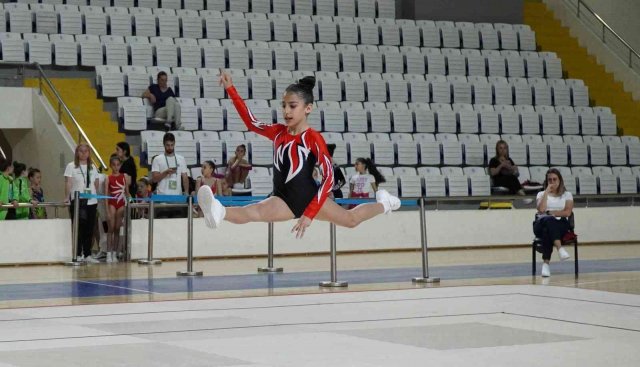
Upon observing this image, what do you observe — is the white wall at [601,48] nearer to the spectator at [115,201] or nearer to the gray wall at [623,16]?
the gray wall at [623,16]

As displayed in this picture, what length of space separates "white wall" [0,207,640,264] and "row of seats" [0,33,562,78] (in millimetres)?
4992

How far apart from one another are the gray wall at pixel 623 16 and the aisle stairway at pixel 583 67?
3.61ft

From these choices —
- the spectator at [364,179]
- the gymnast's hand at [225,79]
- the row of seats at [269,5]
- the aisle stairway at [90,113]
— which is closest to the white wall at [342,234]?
the spectator at [364,179]

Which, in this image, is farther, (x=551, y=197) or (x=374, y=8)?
(x=374, y=8)

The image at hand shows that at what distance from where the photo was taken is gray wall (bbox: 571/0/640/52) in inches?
1158

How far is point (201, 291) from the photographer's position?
40.8 ft

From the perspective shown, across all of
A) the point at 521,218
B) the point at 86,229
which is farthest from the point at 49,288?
the point at 521,218

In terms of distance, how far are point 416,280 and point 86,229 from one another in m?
6.21

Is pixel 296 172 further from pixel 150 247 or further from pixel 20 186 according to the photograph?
pixel 20 186

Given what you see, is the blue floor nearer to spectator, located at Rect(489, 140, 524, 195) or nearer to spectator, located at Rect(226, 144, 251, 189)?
spectator, located at Rect(226, 144, 251, 189)

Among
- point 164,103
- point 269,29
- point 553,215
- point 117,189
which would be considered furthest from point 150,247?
point 269,29

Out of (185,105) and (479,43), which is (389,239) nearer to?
(185,105)

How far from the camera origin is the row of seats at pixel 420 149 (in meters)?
20.2

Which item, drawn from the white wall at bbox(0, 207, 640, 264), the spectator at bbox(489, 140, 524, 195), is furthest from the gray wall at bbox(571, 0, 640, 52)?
the spectator at bbox(489, 140, 524, 195)
